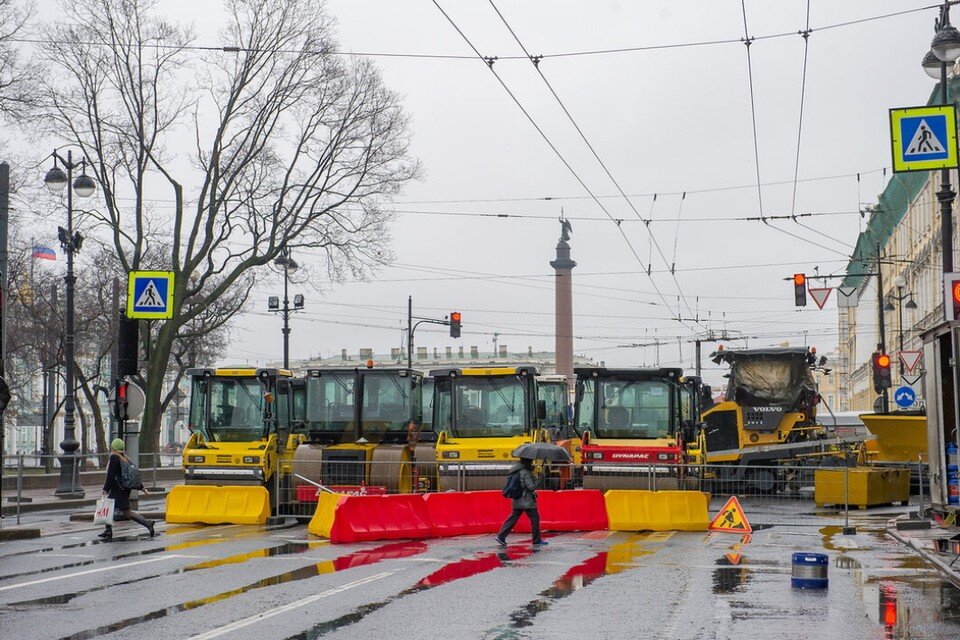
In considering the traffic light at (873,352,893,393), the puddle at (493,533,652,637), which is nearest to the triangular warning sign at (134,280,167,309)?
the puddle at (493,533,652,637)

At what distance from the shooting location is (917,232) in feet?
212

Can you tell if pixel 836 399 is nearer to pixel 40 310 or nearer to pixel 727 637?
pixel 40 310

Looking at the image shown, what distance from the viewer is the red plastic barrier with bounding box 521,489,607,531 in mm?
21891

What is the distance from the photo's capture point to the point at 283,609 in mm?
11523

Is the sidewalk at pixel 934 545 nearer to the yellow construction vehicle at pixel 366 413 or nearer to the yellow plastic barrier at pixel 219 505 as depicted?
the yellow construction vehicle at pixel 366 413

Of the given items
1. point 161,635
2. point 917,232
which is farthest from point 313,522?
point 917,232

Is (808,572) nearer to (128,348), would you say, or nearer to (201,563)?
(201,563)

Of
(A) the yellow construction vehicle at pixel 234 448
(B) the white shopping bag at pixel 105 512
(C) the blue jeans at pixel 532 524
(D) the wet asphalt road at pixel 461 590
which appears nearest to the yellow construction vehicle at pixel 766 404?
(A) the yellow construction vehicle at pixel 234 448

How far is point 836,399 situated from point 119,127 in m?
111

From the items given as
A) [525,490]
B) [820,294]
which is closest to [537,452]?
[525,490]

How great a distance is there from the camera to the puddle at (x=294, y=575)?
10.7 meters

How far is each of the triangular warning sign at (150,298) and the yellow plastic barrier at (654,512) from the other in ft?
29.7

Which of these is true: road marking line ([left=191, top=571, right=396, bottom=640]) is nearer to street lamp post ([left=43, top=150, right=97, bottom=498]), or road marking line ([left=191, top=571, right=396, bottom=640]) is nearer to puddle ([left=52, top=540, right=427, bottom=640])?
puddle ([left=52, top=540, right=427, bottom=640])

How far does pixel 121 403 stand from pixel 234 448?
2196mm
